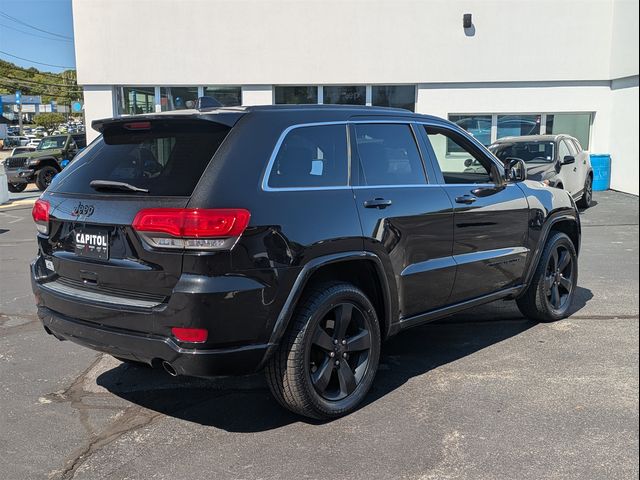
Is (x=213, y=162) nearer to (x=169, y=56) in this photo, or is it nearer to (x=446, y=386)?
(x=446, y=386)

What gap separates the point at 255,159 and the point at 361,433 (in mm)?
1729

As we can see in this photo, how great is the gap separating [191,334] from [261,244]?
1.94 feet

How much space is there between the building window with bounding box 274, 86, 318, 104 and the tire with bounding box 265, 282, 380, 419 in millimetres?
13838

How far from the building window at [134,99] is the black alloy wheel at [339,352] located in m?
14.7

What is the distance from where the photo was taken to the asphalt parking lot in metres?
3.25

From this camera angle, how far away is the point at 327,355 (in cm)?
379

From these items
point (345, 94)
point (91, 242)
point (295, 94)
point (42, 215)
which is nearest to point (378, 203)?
point (91, 242)

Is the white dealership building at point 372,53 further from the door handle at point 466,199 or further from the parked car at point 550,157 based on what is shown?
the door handle at point 466,199

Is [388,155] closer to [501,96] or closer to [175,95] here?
[501,96]

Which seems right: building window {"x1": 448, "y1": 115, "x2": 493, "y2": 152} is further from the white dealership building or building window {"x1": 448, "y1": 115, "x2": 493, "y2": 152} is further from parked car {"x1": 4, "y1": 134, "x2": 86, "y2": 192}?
parked car {"x1": 4, "y1": 134, "x2": 86, "y2": 192}

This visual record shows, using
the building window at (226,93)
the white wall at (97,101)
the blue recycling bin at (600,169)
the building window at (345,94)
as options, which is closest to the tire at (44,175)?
the white wall at (97,101)

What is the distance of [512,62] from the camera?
16.7 meters

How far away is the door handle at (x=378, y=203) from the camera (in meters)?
3.88

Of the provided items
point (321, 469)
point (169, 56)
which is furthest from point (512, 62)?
point (321, 469)
